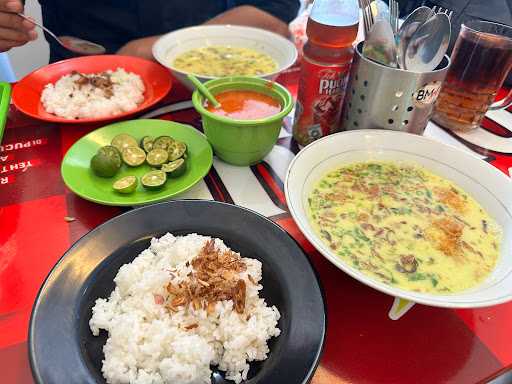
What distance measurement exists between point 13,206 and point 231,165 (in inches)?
31.2

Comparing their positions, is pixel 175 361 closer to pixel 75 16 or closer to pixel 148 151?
pixel 148 151

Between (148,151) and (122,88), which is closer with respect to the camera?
(148,151)

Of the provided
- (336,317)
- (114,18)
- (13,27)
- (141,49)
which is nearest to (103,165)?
(336,317)

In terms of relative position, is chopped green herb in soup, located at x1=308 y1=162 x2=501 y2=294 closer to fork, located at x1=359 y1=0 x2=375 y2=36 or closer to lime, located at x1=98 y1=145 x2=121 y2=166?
fork, located at x1=359 y1=0 x2=375 y2=36

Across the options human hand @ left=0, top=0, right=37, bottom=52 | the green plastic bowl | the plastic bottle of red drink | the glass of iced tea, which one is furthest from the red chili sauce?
human hand @ left=0, top=0, right=37, bottom=52

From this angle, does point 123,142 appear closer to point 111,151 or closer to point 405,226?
point 111,151

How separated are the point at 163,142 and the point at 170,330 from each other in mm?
805

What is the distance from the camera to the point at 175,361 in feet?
3.01

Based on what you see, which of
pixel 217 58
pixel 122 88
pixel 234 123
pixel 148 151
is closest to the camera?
pixel 234 123

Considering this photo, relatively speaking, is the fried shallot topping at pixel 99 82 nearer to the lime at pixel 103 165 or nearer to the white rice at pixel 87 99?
the white rice at pixel 87 99

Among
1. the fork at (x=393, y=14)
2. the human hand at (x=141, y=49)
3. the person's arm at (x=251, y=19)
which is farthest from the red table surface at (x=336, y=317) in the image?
the person's arm at (x=251, y=19)

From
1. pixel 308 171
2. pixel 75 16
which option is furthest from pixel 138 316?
pixel 75 16

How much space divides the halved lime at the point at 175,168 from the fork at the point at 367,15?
82 centimetres

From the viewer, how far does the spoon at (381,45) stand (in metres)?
1.37
